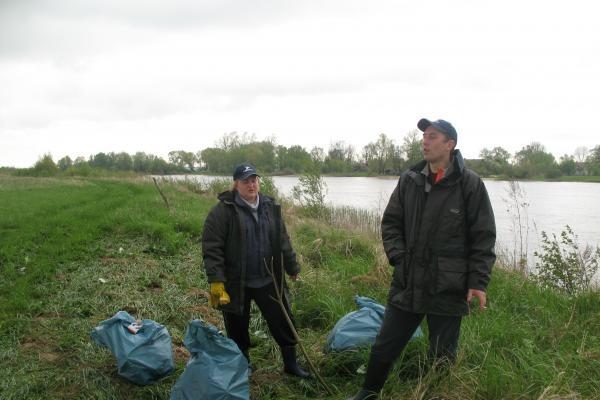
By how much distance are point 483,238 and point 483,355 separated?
1.35 meters

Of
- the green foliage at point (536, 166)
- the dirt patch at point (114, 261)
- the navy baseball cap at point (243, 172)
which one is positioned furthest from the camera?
the green foliage at point (536, 166)

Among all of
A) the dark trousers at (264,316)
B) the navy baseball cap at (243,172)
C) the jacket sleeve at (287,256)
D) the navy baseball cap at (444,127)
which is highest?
the navy baseball cap at (444,127)

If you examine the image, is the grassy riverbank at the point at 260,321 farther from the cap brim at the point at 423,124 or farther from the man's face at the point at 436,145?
the cap brim at the point at 423,124

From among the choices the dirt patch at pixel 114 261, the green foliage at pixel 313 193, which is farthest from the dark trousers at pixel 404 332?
the green foliage at pixel 313 193

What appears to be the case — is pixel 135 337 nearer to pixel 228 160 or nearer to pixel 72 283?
pixel 72 283

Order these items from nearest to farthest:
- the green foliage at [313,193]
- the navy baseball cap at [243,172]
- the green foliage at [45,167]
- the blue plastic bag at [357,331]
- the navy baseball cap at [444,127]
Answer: the navy baseball cap at [444,127], the navy baseball cap at [243,172], the blue plastic bag at [357,331], the green foliage at [313,193], the green foliage at [45,167]

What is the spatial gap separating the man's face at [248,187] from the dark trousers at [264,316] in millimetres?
687

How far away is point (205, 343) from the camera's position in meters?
3.07

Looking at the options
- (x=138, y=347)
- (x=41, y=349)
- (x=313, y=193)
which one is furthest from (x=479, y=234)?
(x=313, y=193)

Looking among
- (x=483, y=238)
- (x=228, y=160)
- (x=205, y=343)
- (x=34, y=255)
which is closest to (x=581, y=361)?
(x=483, y=238)

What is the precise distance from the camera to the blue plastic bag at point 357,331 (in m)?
3.75

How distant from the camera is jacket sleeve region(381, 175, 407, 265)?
2984 millimetres

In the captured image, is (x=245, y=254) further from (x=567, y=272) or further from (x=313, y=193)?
(x=313, y=193)

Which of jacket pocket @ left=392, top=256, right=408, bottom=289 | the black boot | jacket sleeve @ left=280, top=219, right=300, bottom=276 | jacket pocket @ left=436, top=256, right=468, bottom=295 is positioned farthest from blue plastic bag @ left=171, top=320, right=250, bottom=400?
jacket pocket @ left=436, top=256, right=468, bottom=295
